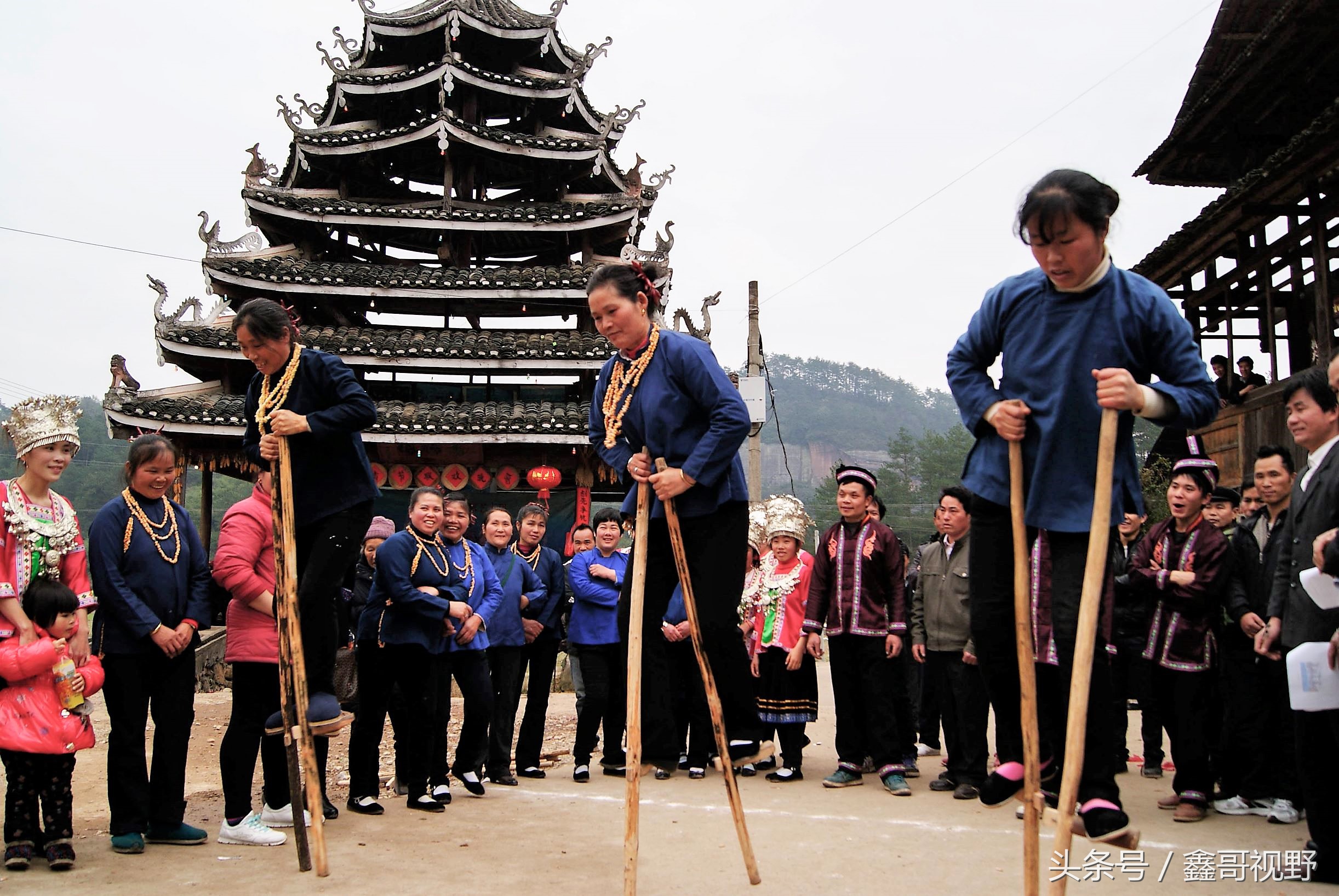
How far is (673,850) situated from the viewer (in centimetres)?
438

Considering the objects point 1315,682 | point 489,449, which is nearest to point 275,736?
point 1315,682

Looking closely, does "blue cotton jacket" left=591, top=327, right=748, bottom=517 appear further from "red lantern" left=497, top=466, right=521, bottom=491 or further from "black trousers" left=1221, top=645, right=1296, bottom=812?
"red lantern" left=497, top=466, right=521, bottom=491

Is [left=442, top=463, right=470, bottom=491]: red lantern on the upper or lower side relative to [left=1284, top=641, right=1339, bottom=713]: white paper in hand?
upper

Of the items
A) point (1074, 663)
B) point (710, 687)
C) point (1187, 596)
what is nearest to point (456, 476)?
point (1187, 596)

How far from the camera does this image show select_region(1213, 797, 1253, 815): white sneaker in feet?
17.5

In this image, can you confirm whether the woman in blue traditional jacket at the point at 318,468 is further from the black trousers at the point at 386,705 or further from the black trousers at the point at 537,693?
the black trousers at the point at 537,693

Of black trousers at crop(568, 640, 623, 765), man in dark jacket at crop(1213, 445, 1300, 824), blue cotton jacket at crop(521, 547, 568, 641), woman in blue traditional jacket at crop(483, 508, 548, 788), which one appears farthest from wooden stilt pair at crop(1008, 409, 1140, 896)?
blue cotton jacket at crop(521, 547, 568, 641)

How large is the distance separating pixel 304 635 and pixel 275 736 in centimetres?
86

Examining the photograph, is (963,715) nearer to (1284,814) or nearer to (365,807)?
(1284,814)

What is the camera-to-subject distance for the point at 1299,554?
415 centimetres

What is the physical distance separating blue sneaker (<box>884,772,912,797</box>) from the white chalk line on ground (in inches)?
34.4

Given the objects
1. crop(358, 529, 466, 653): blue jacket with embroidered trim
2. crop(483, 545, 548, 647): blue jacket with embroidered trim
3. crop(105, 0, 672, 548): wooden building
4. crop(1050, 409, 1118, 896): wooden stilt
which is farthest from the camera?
crop(105, 0, 672, 548): wooden building

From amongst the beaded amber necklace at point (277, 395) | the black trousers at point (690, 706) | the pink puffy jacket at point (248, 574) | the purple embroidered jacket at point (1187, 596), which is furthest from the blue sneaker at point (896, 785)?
the beaded amber necklace at point (277, 395)

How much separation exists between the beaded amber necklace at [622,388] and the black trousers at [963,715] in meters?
2.96
